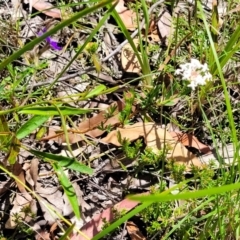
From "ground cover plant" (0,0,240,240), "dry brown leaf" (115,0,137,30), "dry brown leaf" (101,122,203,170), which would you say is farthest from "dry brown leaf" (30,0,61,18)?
"dry brown leaf" (101,122,203,170)

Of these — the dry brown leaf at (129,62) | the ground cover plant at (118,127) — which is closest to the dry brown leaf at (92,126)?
the ground cover plant at (118,127)

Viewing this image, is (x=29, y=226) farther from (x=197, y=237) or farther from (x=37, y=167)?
(x=197, y=237)

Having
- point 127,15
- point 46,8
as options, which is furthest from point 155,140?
point 46,8

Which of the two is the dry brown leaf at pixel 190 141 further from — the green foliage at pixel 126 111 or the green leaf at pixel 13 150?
the green leaf at pixel 13 150

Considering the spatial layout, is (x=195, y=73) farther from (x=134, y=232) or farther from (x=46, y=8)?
(x=46, y=8)

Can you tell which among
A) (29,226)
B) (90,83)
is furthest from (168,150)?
(29,226)

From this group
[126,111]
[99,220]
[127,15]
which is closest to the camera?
[99,220]
